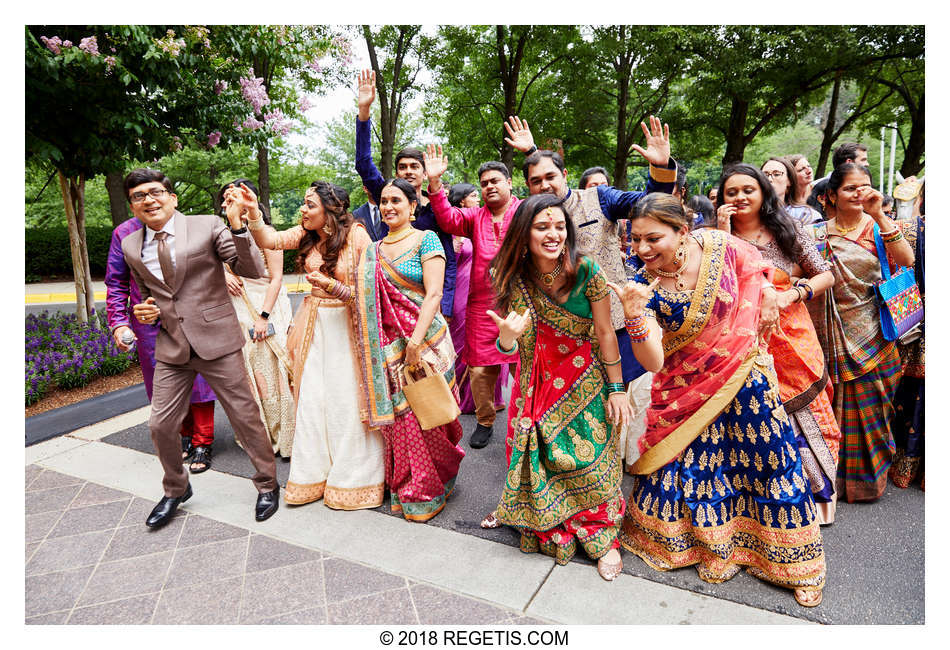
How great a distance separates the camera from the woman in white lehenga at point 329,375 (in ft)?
10.4

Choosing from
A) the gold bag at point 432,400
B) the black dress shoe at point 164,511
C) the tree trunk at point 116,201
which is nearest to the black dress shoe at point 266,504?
the black dress shoe at point 164,511

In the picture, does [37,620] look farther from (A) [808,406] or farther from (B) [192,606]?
(A) [808,406]

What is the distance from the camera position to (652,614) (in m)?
2.24

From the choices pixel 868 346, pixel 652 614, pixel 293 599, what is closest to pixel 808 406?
pixel 868 346

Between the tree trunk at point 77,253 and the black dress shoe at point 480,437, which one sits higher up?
the tree trunk at point 77,253

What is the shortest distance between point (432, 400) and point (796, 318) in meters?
2.02

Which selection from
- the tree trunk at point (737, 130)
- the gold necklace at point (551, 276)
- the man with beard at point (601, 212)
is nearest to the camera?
the gold necklace at point (551, 276)

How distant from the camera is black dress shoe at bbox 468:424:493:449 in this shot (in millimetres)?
4074

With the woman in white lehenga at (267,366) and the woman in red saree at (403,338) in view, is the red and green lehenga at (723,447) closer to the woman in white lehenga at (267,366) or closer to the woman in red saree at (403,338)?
the woman in red saree at (403,338)

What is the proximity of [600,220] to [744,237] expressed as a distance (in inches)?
30.7

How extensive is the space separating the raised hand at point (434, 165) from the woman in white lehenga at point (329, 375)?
0.56 metres

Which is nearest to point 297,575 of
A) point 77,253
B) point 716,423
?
point 716,423

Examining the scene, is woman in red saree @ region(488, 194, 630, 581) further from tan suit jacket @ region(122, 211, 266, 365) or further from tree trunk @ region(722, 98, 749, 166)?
tree trunk @ region(722, 98, 749, 166)

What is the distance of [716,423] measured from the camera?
2439mm
